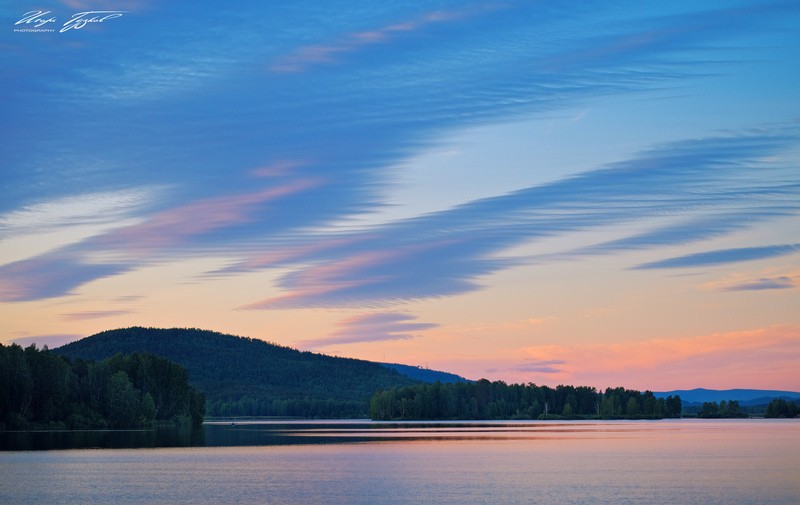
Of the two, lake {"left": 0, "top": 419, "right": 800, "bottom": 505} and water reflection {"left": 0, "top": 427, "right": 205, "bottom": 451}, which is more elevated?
water reflection {"left": 0, "top": 427, "right": 205, "bottom": 451}

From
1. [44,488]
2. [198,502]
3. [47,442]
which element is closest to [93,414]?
[47,442]

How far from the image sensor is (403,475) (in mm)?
71750

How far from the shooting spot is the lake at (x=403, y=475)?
56438mm

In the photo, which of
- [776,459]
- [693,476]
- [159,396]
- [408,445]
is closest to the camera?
[693,476]

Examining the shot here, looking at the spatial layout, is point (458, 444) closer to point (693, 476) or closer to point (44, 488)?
point (693, 476)

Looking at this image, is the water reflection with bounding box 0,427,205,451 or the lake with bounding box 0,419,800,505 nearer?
the lake with bounding box 0,419,800,505

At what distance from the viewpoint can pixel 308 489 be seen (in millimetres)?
61906

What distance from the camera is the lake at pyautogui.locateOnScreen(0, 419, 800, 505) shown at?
2222 inches

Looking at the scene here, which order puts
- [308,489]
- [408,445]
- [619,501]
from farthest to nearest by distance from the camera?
[408,445] → [308,489] → [619,501]

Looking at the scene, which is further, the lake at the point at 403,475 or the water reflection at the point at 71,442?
the water reflection at the point at 71,442

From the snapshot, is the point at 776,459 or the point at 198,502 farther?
the point at 776,459

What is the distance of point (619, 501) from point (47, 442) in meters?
85.5

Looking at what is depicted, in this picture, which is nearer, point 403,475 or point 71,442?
point 403,475

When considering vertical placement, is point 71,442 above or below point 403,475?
above
